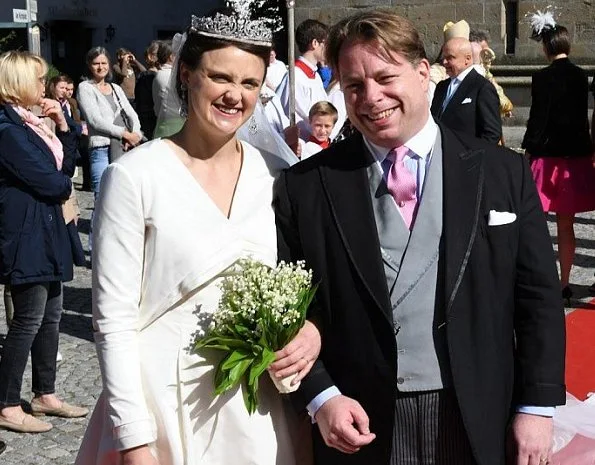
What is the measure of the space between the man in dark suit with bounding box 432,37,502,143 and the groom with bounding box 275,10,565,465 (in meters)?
4.36

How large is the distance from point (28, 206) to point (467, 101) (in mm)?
3256

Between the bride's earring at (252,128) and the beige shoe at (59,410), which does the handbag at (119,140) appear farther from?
the bride's earring at (252,128)

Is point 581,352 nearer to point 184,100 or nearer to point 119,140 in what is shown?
point 184,100

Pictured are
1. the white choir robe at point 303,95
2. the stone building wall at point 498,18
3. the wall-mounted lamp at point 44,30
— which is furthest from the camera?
the wall-mounted lamp at point 44,30

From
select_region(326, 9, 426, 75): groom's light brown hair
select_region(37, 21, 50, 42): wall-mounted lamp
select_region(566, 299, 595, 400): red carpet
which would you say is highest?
select_region(37, 21, 50, 42): wall-mounted lamp

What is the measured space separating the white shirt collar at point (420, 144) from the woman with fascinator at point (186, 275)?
0.34m

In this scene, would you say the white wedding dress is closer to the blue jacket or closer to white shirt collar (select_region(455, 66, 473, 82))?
the blue jacket

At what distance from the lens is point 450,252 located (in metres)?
2.69

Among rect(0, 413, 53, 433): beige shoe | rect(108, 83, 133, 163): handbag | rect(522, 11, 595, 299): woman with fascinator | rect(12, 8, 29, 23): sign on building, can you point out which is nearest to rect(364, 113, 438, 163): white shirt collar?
rect(0, 413, 53, 433): beige shoe

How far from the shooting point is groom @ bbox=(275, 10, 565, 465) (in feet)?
8.91

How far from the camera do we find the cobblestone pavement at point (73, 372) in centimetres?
524

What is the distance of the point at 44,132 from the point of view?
5617 millimetres

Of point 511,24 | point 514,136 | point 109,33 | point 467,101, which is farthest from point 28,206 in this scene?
point 109,33

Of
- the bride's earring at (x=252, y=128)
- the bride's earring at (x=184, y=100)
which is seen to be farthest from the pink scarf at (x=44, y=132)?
the bride's earring at (x=184, y=100)
